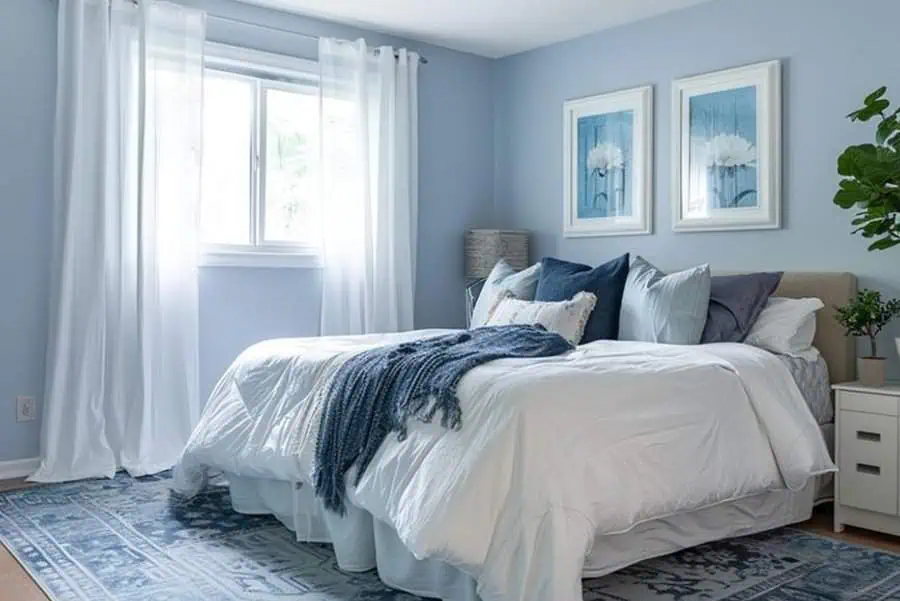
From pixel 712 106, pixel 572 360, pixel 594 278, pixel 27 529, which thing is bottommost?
pixel 27 529

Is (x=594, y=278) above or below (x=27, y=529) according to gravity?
above

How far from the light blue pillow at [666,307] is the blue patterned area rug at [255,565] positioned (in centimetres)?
91

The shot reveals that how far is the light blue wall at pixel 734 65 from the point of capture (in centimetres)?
388

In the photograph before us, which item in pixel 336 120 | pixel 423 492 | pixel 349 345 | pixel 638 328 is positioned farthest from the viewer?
pixel 336 120

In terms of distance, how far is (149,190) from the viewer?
166 inches

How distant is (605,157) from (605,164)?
0.04 meters

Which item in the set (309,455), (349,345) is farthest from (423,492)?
(349,345)

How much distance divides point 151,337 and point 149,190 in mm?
717

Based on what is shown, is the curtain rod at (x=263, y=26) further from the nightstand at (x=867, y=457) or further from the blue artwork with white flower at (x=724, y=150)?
the nightstand at (x=867, y=457)

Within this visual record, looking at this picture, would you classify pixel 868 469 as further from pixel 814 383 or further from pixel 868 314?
pixel 868 314

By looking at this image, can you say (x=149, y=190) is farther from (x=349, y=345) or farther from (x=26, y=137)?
(x=349, y=345)

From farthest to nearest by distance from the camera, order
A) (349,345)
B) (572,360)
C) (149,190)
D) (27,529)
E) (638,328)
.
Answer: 1. (149,190)
2. (638,328)
3. (349,345)
4. (27,529)
5. (572,360)

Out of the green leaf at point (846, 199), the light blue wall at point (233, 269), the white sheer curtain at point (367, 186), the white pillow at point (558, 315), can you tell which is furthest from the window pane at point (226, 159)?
the green leaf at point (846, 199)

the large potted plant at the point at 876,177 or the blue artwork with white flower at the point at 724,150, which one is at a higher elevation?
the blue artwork with white flower at the point at 724,150
